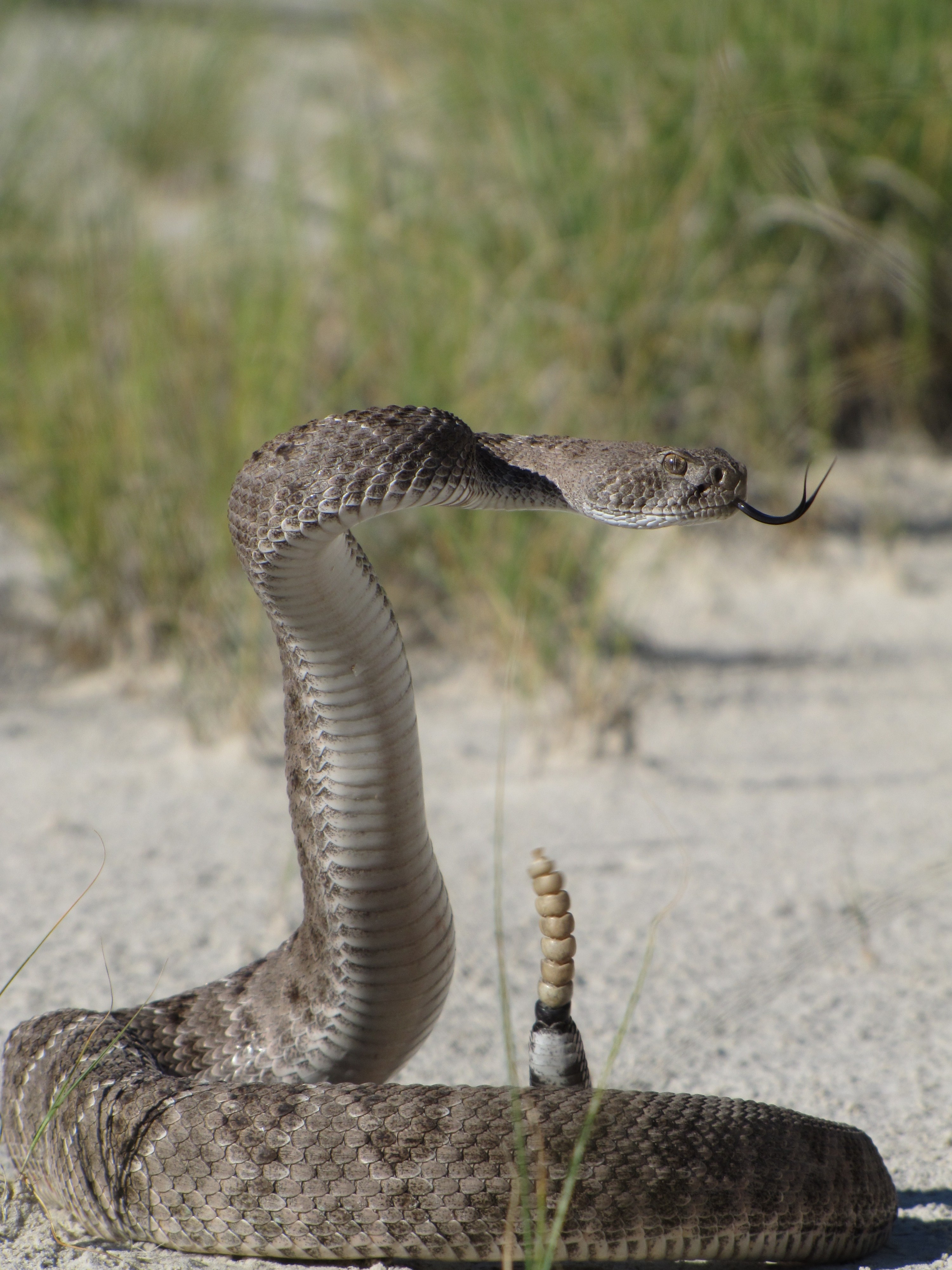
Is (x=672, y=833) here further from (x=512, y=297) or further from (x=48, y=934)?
(x=512, y=297)

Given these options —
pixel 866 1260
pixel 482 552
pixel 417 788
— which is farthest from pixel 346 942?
pixel 482 552

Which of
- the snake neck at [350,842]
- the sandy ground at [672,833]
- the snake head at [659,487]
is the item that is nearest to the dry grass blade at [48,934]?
the sandy ground at [672,833]

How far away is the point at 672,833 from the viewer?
412 centimetres

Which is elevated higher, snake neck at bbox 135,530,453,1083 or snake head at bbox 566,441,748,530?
snake head at bbox 566,441,748,530

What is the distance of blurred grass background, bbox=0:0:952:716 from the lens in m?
4.98

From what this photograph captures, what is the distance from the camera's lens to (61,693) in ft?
16.7

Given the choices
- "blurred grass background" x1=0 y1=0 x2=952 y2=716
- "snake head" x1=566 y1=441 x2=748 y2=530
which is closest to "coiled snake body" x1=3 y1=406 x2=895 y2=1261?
"snake head" x1=566 y1=441 x2=748 y2=530

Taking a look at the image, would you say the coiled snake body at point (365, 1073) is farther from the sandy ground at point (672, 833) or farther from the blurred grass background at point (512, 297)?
the blurred grass background at point (512, 297)

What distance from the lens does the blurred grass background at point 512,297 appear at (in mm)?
4977

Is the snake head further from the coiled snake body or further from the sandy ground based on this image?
the sandy ground

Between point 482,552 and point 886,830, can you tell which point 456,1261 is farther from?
point 482,552

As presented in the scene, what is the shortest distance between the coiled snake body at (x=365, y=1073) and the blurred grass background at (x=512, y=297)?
2.17 metres

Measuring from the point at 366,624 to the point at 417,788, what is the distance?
30cm

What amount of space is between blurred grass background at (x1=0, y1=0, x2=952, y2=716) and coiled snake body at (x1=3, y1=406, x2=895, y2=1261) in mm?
Answer: 2172
